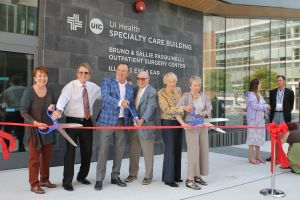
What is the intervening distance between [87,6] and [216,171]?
3.81 meters

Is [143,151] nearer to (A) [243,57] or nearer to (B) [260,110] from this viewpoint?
(B) [260,110]

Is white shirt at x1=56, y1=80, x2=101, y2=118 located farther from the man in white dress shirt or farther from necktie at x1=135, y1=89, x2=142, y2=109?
necktie at x1=135, y1=89, x2=142, y2=109

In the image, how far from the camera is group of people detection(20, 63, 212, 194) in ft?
15.9

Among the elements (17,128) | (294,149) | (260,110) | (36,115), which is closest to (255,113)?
(260,110)

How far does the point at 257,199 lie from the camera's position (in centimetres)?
483

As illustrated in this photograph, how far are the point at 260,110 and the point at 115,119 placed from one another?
10.9ft

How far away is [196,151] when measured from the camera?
5.27 m

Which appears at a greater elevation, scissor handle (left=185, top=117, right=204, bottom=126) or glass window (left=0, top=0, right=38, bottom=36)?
glass window (left=0, top=0, right=38, bottom=36)

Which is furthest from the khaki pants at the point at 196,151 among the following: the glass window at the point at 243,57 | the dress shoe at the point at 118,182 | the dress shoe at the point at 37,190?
the glass window at the point at 243,57

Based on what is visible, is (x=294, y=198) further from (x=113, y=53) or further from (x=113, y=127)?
(x=113, y=53)

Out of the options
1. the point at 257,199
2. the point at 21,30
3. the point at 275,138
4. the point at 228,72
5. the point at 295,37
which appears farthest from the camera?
the point at 295,37

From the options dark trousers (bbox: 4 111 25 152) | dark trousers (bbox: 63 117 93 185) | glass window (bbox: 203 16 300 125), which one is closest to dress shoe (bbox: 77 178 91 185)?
dark trousers (bbox: 63 117 93 185)

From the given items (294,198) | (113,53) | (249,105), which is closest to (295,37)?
(249,105)

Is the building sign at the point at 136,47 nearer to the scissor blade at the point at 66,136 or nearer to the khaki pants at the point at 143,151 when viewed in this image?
the khaki pants at the point at 143,151
